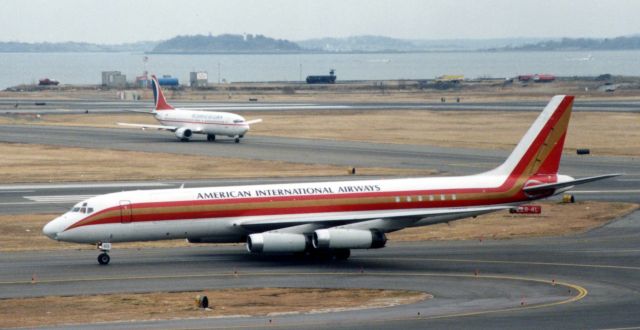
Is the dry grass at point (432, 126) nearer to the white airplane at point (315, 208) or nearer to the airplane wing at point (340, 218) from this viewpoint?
the white airplane at point (315, 208)

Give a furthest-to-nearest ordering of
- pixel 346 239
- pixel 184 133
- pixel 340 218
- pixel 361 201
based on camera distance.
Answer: pixel 184 133 < pixel 361 201 < pixel 340 218 < pixel 346 239

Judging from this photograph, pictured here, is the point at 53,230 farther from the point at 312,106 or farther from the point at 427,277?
the point at 312,106

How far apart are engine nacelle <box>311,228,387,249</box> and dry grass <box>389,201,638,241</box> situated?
8514 millimetres

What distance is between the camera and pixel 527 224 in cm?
6297

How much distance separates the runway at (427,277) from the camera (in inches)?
1490

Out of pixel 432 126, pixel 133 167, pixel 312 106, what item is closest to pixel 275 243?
pixel 133 167

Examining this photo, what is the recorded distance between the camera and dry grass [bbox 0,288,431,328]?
39.2 meters

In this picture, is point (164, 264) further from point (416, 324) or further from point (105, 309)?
point (416, 324)

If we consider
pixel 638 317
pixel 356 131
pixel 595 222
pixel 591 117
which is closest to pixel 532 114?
pixel 591 117

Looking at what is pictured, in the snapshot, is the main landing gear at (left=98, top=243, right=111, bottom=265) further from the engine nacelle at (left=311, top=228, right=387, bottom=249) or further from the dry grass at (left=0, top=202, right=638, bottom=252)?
the engine nacelle at (left=311, top=228, right=387, bottom=249)

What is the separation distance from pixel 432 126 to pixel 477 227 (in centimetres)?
7168

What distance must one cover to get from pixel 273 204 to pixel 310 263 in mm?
3412

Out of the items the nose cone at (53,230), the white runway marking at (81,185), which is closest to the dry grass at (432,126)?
the white runway marking at (81,185)

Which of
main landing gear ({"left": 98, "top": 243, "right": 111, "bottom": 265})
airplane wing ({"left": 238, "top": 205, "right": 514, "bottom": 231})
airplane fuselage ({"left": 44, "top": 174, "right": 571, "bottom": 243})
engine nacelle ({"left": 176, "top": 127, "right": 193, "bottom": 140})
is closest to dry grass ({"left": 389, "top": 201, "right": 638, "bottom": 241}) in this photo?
airplane fuselage ({"left": 44, "top": 174, "right": 571, "bottom": 243})
